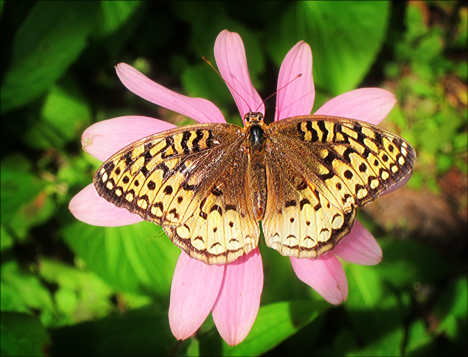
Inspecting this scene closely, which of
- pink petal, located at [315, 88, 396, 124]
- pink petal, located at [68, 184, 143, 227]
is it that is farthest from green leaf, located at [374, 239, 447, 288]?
pink petal, located at [68, 184, 143, 227]

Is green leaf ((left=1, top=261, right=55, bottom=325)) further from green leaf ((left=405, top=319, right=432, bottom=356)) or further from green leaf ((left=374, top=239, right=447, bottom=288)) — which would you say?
green leaf ((left=405, top=319, right=432, bottom=356))

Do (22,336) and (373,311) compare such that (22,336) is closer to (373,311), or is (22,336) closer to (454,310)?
(373,311)

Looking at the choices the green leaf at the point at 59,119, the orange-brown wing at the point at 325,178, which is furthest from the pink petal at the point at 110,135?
the green leaf at the point at 59,119

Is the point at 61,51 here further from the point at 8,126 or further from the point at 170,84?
the point at 170,84

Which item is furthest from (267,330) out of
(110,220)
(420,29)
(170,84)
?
(420,29)

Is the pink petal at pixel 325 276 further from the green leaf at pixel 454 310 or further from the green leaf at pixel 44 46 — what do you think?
the green leaf at pixel 454 310
